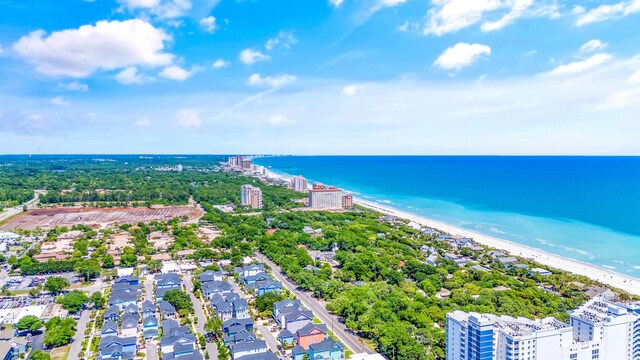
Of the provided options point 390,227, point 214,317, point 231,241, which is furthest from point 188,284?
point 390,227

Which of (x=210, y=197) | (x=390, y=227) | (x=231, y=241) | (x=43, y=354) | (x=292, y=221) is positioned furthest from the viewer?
(x=210, y=197)

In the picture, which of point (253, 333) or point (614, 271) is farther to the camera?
point (614, 271)

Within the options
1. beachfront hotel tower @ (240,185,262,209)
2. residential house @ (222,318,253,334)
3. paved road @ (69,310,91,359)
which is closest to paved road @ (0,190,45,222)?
beachfront hotel tower @ (240,185,262,209)

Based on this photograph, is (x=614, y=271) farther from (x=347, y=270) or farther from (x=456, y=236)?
(x=347, y=270)

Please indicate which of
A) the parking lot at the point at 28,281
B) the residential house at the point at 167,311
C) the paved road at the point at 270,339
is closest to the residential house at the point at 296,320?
the paved road at the point at 270,339

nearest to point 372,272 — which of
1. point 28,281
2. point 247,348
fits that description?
point 247,348

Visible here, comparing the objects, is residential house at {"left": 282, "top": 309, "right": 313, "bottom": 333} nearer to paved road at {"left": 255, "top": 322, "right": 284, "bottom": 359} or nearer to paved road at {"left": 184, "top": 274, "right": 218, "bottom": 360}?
paved road at {"left": 255, "top": 322, "right": 284, "bottom": 359}
